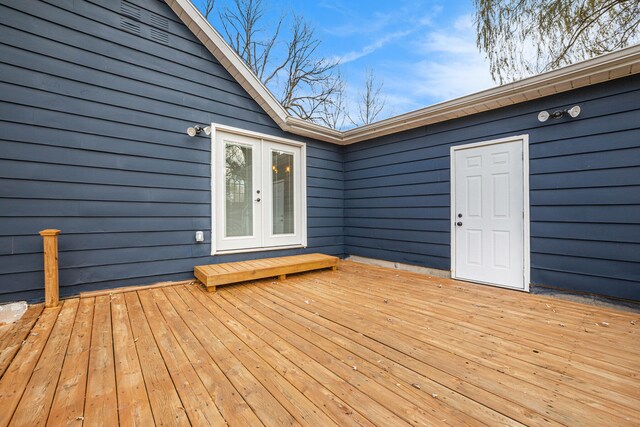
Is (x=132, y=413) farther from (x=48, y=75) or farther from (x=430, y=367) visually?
(x=48, y=75)

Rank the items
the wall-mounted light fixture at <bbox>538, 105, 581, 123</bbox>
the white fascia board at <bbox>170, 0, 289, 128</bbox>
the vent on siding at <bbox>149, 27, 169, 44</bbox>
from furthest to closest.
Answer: the white fascia board at <bbox>170, 0, 289, 128</bbox> < the vent on siding at <bbox>149, 27, 169, 44</bbox> < the wall-mounted light fixture at <bbox>538, 105, 581, 123</bbox>

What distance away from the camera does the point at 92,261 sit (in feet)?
9.66

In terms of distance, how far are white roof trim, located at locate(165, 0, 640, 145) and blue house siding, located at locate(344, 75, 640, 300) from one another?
169 mm

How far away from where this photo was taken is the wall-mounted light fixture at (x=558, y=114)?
2.88 meters

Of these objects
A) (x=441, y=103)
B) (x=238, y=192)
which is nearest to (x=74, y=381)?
(x=238, y=192)

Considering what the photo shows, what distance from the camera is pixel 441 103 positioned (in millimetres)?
3680

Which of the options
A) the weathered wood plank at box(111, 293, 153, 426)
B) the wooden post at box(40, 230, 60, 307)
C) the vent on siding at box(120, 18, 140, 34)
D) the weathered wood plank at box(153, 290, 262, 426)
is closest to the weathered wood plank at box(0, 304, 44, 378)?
the wooden post at box(40, 230, 60, 307)

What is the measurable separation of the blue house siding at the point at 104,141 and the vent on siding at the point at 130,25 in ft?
0.06

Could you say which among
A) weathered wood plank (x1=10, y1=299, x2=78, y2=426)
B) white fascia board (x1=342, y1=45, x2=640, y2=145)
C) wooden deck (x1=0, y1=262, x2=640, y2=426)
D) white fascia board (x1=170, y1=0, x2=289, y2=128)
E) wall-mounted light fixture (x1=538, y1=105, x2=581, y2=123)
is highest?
white fascia board (x1=170, y1=0, x2=289, y2=128)

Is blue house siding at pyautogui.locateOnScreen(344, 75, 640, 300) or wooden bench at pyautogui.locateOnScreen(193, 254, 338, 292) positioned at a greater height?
blue house siding at pyautogui.locateOnScreen(344, 75, 640, 300)

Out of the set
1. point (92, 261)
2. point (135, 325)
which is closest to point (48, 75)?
point (92, 261)

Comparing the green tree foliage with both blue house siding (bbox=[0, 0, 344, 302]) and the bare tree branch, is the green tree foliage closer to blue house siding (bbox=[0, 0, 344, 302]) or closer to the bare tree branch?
blue house siding (bbox=[0, 0, 344, 302])

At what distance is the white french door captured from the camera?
12.6 feet

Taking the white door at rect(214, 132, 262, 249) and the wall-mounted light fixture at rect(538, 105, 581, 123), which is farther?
the white door at rect(214, 132, 262, 249)
